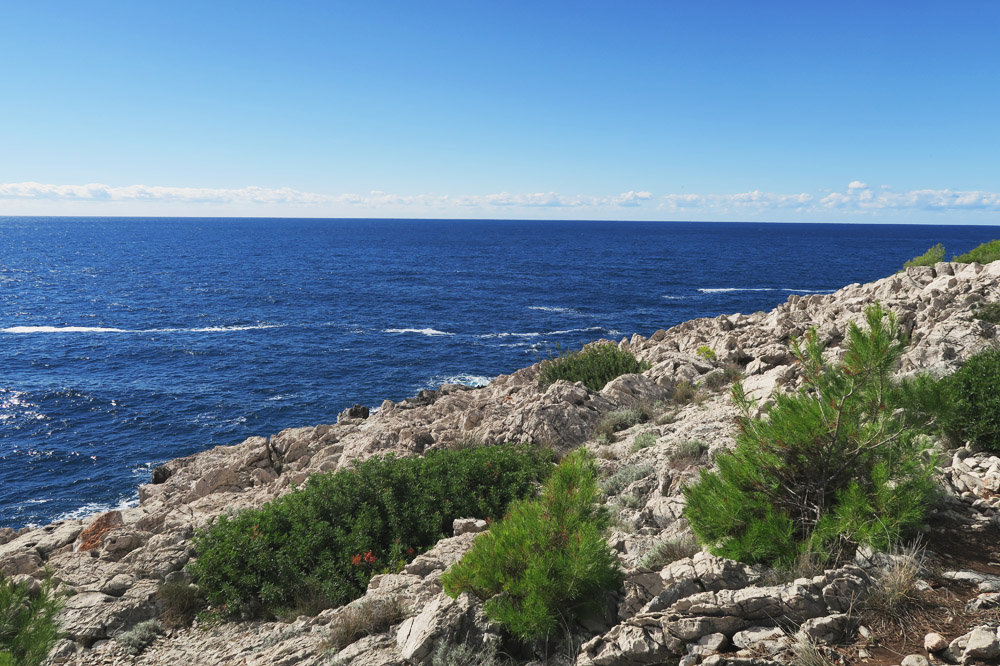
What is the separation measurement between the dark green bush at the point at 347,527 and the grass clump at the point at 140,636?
85 cm

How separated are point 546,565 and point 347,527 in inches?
231

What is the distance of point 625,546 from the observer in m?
7.42

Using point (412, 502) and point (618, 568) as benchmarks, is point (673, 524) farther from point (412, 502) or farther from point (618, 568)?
point (412, 502)

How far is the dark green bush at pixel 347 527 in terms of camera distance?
9.20 m

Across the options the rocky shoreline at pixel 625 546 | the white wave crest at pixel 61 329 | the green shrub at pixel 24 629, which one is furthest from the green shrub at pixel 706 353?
the white wave crest at pixel 61 329

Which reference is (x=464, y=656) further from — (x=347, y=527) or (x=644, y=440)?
(x=644, y=440)

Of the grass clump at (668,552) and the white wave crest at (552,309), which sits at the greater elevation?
the grass clump at (668,552)

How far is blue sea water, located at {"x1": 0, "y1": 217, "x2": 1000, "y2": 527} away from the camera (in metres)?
28.8

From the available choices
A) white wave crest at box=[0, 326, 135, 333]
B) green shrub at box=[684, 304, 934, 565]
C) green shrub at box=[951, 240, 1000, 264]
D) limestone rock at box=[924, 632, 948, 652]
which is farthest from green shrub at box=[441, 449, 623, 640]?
white wave crest at box=[0, 326, 135, 333]

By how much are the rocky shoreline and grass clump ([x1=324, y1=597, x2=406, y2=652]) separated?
13cm

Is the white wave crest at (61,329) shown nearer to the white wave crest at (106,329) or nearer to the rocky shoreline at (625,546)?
the white wave crest at (106,329)

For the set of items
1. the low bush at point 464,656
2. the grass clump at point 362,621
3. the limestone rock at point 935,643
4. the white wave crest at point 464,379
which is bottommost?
the white wave crest at point 464,379

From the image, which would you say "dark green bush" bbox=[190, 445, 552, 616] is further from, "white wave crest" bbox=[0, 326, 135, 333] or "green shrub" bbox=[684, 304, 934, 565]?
"white wave crest" bbox=[0, 326, 135, 333]

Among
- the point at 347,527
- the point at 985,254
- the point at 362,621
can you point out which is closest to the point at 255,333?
the point at 347,527
